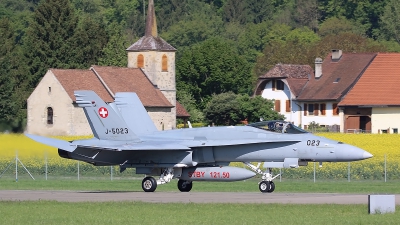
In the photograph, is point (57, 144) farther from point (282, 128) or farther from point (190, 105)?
point (190, 105)

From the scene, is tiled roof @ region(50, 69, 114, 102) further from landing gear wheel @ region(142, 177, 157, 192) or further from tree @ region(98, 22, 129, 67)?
landing gear wheel @ region(142, 177, 157, 192)

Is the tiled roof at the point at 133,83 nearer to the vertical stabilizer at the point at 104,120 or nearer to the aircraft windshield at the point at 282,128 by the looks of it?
the vertical stabilizer at the point at 104,120

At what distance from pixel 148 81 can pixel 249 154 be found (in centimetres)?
5087

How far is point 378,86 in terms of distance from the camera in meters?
78.4

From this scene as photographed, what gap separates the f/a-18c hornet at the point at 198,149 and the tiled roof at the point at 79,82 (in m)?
40.6

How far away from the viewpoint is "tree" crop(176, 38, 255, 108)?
369 feet

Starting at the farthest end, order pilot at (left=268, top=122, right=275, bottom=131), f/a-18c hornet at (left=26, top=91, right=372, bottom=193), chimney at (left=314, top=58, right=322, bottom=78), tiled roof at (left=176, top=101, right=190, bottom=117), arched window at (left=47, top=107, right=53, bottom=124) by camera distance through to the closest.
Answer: tiled roof at (left=176, top=101, right=190, bottom=117)
chimney at (left=314, top=58, right=322, bottom=78)
arched window at (left=47, top=107, right=53, bottom=124)
pilot at (left=268, top=122, right=275, bottom=131)
f/a-18c hornet at (left=26, top=91, right=372, bottom=193)

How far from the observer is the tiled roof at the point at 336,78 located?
275 feet

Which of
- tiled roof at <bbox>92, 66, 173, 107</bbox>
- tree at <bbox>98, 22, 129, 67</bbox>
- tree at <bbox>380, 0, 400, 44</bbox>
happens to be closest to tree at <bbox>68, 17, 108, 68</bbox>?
tree at <bbox>98, 22, 129, 67</bbox>

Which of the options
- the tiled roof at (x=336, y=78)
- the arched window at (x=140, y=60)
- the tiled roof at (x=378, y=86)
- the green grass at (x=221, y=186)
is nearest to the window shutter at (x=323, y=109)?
the tiled roof at (x=336, y=78)

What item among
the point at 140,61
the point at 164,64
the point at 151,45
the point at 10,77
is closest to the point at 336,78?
the point at 164,64

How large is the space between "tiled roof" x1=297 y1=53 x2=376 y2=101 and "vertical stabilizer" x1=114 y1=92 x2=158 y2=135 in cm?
4630

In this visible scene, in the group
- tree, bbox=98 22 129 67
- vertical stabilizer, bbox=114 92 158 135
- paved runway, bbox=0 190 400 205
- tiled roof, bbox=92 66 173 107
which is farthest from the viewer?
tree, bbox=98 22 129 67

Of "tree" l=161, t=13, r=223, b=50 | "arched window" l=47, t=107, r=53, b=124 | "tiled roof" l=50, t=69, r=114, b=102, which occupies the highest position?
"tree" l=161, t=13, r=223, b=50
